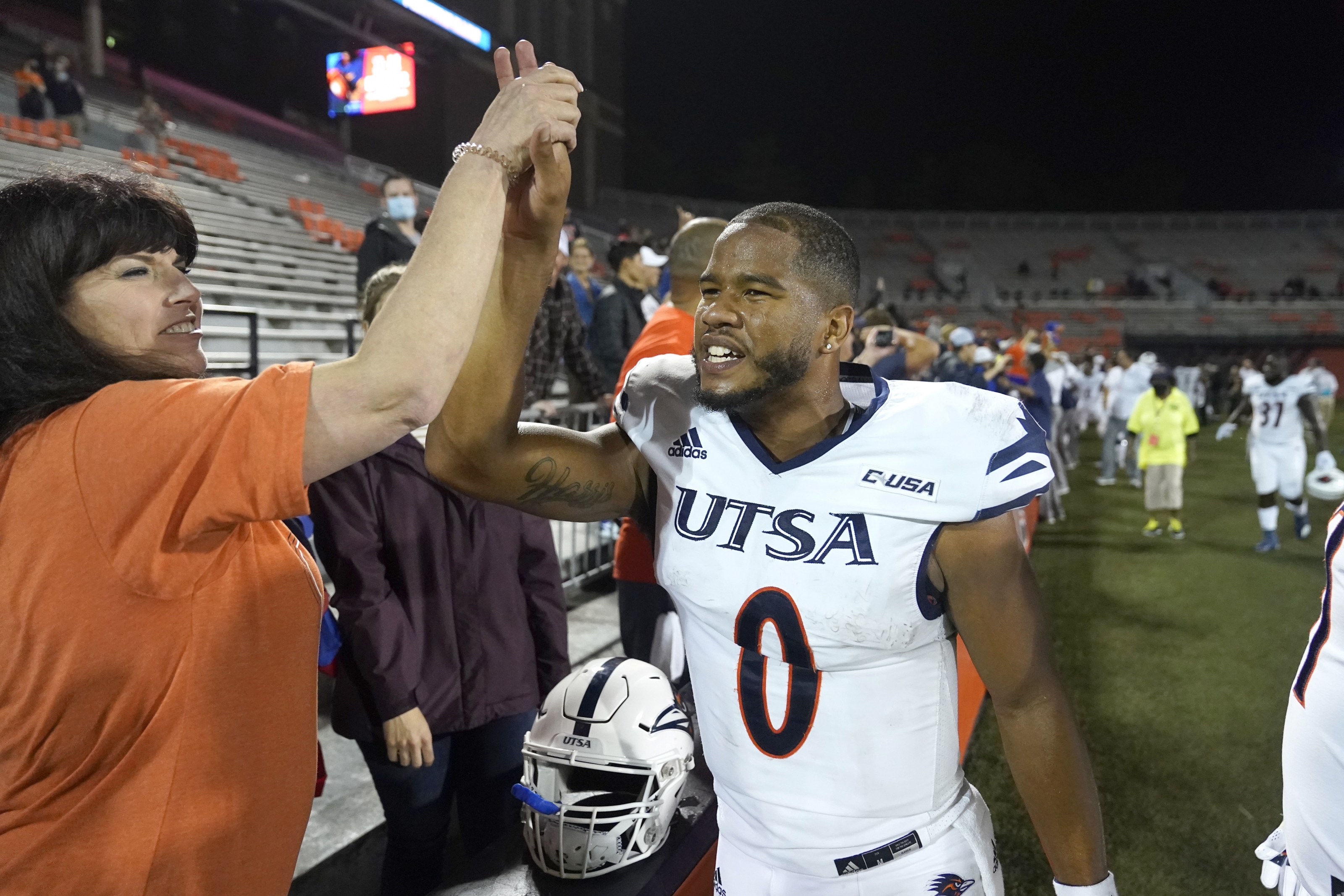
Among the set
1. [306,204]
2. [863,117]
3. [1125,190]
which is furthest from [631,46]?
[306,204]

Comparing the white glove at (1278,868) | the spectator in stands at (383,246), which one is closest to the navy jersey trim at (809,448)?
the white glove at (1278,868)

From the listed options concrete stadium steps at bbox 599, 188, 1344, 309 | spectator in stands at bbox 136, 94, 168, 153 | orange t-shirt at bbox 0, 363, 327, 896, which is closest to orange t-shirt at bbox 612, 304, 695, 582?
orange t-shirt at bbox 0, 363, 327, 896

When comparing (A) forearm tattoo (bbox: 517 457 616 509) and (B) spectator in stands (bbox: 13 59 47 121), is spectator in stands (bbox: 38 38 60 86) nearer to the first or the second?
(B) spectator in stands (bbox: 13 59 47 121)

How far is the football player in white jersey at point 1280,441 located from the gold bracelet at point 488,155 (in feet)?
31.4

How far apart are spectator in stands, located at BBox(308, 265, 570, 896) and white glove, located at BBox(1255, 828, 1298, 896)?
1.76m

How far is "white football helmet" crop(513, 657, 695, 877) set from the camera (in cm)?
200

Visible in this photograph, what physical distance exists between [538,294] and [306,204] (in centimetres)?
1586

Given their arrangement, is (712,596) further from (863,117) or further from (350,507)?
(863,117)

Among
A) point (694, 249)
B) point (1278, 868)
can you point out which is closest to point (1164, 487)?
point (694, 249)

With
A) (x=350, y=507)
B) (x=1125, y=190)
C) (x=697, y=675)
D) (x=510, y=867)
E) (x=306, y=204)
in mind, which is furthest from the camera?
(x=1125, y=190)

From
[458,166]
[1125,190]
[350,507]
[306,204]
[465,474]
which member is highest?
[1125,190]

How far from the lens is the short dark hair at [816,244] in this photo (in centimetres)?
174

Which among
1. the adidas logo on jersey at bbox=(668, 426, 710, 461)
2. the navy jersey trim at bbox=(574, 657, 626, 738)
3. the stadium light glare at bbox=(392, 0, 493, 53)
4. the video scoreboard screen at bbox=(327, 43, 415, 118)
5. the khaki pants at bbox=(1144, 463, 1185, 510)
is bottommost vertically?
the khaki pants at bbox=(1144, 463, 1185, 510)

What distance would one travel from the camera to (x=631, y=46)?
4241 cm
